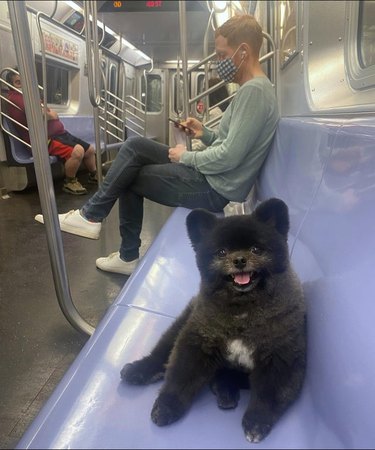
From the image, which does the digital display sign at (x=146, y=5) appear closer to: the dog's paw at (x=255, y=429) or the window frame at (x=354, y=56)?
the window frame at (x=354, y=56)

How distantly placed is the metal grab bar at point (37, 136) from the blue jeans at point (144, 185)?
788 mm

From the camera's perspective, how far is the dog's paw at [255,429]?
25.8 inches

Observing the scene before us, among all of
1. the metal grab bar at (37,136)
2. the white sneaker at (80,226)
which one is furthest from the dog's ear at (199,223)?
the white sneaker at (80,226)

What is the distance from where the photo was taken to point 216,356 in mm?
781

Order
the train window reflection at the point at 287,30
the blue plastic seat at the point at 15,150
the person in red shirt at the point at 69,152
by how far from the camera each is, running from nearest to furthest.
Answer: the train window reflection at the point at 287,30 → the blue plastic seat at the point at 15,150 → the person in red shirt at the point at 69,152

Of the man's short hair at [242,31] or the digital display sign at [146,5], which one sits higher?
the digital display sign at [146,5]

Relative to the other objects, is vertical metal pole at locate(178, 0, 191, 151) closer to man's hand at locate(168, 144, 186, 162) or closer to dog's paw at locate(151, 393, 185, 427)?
man's hand at locate(168, 144, 186, 162)

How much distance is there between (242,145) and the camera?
1762 mm

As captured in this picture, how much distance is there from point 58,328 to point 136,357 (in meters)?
0.96

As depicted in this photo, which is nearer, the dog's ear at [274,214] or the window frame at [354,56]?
the dog's ear at [274,214]

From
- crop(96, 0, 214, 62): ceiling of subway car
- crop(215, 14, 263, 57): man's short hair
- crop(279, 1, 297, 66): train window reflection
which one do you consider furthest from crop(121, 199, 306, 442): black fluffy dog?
crop(96, 0, 214, 62): ceiling of subway car

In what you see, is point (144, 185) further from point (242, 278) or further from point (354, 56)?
point (242, 278)

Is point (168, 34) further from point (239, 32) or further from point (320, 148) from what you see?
point (320, 148)

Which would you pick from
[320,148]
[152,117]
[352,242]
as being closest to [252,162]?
[320,148]
